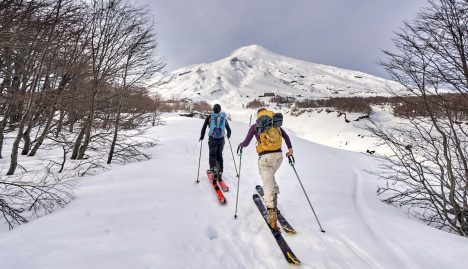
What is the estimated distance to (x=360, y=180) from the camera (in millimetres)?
8273

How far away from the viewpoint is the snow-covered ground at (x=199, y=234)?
9.53 ft

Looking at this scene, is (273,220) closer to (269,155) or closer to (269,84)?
(269,155)

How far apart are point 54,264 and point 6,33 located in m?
4.23

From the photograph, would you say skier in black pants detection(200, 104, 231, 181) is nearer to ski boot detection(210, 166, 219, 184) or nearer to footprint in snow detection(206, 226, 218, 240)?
ski boot detection(210, 166, 219, 184)

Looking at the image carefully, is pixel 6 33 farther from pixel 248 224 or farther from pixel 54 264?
pixel 248 224

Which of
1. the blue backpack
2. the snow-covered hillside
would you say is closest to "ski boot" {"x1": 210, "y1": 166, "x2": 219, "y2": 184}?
the blue backpack

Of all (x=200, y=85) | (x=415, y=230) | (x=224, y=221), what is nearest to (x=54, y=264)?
(x=224, y=221)

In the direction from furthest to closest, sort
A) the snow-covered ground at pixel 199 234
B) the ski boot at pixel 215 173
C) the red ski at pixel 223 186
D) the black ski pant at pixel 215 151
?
the black ski pant at pixel 215 151 → the ski boot at pixel 215 173 → the red ski at pixel 223 186 → the snow-covered ground at pixel 199 234

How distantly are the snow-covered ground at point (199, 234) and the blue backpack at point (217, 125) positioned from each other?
5.21ft

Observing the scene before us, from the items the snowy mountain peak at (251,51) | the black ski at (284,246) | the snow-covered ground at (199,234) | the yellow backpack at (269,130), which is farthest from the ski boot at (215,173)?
the snowy mountain peak at (251,51)

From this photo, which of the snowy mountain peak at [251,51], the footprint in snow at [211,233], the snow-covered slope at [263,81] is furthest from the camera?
the snowy mountain peak at [251,51]

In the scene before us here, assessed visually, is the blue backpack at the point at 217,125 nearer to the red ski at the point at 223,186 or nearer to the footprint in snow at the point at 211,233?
the red ski at the point at 223,186

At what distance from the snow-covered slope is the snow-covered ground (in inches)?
2763

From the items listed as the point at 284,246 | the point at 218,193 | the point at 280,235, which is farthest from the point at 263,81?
the point at 284,246
